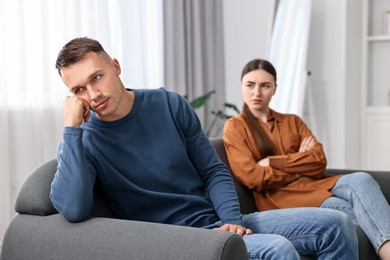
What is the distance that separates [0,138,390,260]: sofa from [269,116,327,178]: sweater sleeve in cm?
95

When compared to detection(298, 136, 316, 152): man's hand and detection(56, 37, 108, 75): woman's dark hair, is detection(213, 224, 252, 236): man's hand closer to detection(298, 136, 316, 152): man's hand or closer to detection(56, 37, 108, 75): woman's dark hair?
detection(56, 37, 108, 75): woman's dark hair

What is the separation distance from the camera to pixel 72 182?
1.74m

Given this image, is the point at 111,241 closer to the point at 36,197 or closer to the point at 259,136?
the point at 36,197

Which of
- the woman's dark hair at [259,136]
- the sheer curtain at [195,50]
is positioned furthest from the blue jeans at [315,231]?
the sheer curtain at [195,50]

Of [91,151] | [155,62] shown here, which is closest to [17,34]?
[155,62]

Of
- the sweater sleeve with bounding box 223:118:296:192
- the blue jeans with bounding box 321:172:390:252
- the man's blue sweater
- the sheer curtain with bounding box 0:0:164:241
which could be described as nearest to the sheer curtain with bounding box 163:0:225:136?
the sheer curtain with bounding box 0:0:164:241

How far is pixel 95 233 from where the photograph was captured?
5.43 ft

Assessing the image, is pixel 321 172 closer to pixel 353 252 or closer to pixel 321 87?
pixel 353 252

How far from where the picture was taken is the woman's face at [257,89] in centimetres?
284

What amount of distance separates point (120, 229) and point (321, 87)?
360 cm

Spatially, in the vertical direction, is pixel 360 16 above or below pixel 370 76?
above

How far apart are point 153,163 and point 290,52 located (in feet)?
10.5

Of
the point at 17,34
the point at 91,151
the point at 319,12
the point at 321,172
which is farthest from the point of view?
the point at 319,12

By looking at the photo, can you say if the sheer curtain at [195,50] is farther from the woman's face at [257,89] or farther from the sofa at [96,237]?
the sofa at [96,237]
